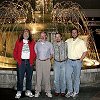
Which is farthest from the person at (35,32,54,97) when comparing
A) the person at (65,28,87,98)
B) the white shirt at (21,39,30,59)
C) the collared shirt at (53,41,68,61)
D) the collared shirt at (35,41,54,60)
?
the person at (65,28,87,98)

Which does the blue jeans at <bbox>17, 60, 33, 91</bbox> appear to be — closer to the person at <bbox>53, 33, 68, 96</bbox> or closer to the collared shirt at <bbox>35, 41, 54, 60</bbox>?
the collared shirt at <bbox>35, 41, 54, 60</bbox>

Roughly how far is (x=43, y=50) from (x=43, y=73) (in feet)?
2.09

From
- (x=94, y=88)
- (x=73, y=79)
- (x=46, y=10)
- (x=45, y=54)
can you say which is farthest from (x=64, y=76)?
(x=46, y=10)

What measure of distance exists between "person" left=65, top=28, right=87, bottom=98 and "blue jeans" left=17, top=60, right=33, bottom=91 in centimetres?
101

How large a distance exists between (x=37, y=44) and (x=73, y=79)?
54.6 inches

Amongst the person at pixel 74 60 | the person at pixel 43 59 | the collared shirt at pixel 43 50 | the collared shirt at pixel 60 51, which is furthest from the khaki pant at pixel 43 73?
the person at pixel 74 60

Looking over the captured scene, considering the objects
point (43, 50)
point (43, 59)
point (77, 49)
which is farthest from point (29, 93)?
point (77, 49)

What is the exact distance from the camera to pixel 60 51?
331 inches

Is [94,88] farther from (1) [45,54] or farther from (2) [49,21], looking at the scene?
(2) [49,21]

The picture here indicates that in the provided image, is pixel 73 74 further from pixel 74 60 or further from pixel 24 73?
pixel 24 73

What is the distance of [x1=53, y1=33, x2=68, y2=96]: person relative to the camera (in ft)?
27.6

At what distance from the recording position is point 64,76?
862cm

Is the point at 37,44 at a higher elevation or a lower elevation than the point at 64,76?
higher

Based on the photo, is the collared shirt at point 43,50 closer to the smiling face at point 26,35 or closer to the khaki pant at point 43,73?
the khaki pant at point 43,73
